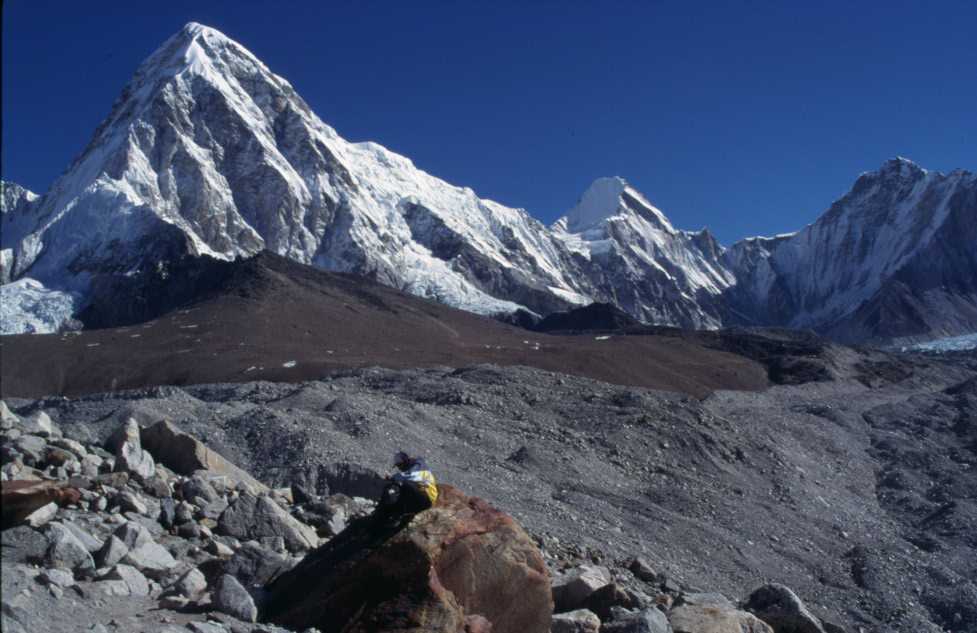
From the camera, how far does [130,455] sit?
11.3 metres

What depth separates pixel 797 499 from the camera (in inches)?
1125

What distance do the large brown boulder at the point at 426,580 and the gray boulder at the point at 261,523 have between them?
144cm

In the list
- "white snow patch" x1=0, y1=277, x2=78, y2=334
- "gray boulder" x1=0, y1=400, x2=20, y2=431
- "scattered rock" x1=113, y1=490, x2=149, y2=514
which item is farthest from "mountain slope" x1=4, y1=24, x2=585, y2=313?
"scattered rock" x1=113, y1=490, x2=149, y2=514

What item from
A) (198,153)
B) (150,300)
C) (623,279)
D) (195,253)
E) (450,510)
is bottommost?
(450,510)

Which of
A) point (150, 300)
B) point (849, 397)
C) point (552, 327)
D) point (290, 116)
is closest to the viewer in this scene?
point (849, 397)

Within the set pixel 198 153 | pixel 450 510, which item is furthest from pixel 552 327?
pixel 450 510

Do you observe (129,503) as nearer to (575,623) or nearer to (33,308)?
(575,623)

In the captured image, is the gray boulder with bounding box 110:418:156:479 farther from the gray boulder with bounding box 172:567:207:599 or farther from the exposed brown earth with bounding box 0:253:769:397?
the exposed brown earth with bounding box 0:253:769:397

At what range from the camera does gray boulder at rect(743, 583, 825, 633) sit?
1253 cm

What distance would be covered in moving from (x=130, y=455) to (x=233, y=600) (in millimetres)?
3915

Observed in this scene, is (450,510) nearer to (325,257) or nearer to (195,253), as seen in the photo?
(195,253)

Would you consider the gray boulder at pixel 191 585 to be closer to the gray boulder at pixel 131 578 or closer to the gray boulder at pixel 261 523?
the gray boulder at pixel 131 578

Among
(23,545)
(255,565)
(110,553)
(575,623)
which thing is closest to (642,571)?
(575,623)

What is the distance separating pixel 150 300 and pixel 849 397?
61.8 m
